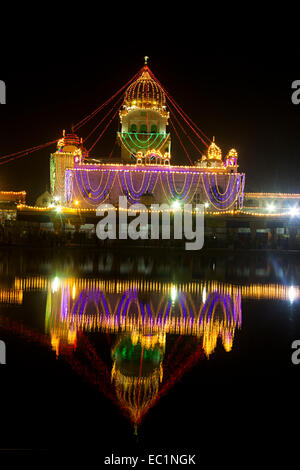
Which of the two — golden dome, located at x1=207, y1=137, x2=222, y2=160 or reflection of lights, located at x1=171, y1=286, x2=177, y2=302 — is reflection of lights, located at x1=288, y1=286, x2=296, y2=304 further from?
golden dome, located at x1=207, y1=137, x2=222, y2=160

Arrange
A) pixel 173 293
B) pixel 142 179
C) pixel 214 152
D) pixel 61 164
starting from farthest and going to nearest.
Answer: pixel 214 152, pixel 61 164, pixel 142 179, pixel 173 293

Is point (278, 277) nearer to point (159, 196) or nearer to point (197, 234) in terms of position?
point (197, 234)

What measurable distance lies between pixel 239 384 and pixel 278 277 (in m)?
10.0

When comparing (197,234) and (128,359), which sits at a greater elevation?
(197,234)

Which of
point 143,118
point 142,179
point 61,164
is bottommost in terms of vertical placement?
point 142,179

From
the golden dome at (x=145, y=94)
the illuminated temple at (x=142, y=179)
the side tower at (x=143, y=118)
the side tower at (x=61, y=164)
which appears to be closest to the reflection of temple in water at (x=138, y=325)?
the illuminated temple at (x=142, y=179)

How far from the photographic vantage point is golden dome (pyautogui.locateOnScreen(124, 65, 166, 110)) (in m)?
41.9

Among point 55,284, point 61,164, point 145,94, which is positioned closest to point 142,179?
point 61,164

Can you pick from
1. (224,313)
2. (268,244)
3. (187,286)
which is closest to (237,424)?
(224,313)

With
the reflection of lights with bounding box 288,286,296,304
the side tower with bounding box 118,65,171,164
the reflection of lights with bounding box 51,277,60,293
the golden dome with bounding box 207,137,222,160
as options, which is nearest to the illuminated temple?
the golden dome with bounding box 207,137,222,160

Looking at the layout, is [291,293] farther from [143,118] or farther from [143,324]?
[143,118]

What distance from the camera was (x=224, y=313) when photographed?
8.79 meters

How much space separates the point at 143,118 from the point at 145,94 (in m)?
2.18

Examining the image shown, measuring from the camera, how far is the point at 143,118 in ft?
137
